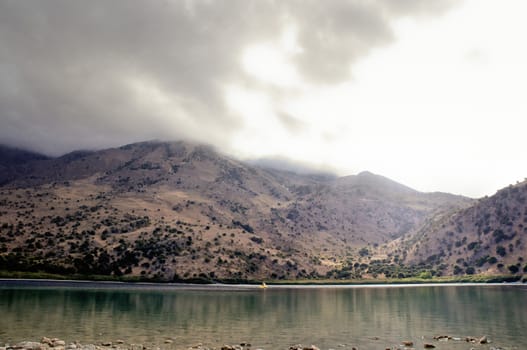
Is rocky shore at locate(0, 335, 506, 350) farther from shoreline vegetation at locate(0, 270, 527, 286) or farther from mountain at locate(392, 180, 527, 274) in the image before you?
mountain at locate(392, 180, 527, 274)

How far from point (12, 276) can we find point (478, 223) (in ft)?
651

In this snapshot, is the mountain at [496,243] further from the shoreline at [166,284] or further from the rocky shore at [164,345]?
the rocky shore at [164,345]

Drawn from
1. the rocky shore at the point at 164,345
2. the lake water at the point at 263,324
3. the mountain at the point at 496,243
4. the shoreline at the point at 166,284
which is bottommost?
the shoreline at the point at 166,284

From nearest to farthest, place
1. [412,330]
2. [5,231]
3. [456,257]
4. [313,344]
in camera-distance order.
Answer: [313,344] < [412,330] < [5,231] < [456,257]

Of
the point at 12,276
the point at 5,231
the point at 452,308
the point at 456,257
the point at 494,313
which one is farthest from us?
the point at 456,257

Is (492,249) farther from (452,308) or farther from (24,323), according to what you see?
(24,323)

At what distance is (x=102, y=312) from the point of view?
60.5 m

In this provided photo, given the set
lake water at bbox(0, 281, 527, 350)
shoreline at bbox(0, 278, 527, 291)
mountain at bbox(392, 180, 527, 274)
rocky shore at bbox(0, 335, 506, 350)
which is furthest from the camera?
mountain at bbox(392, 180, 527, 274)

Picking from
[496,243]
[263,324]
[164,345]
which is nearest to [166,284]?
[263,324]

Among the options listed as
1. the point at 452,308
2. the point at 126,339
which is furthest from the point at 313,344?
the point at 452,308

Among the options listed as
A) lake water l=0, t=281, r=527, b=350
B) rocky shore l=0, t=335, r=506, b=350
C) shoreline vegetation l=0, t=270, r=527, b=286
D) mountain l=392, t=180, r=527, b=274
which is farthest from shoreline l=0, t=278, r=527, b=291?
rocky shore l=0, t=335, r=506, b=350

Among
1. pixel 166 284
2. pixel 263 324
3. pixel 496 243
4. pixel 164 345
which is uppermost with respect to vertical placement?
pixel 496 243

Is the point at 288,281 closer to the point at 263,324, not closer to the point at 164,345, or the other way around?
the point at 263,324

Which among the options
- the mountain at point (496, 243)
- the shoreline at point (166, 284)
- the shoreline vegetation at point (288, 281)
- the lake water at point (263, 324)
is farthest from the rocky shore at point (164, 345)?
the mountain at point (496, 243)
